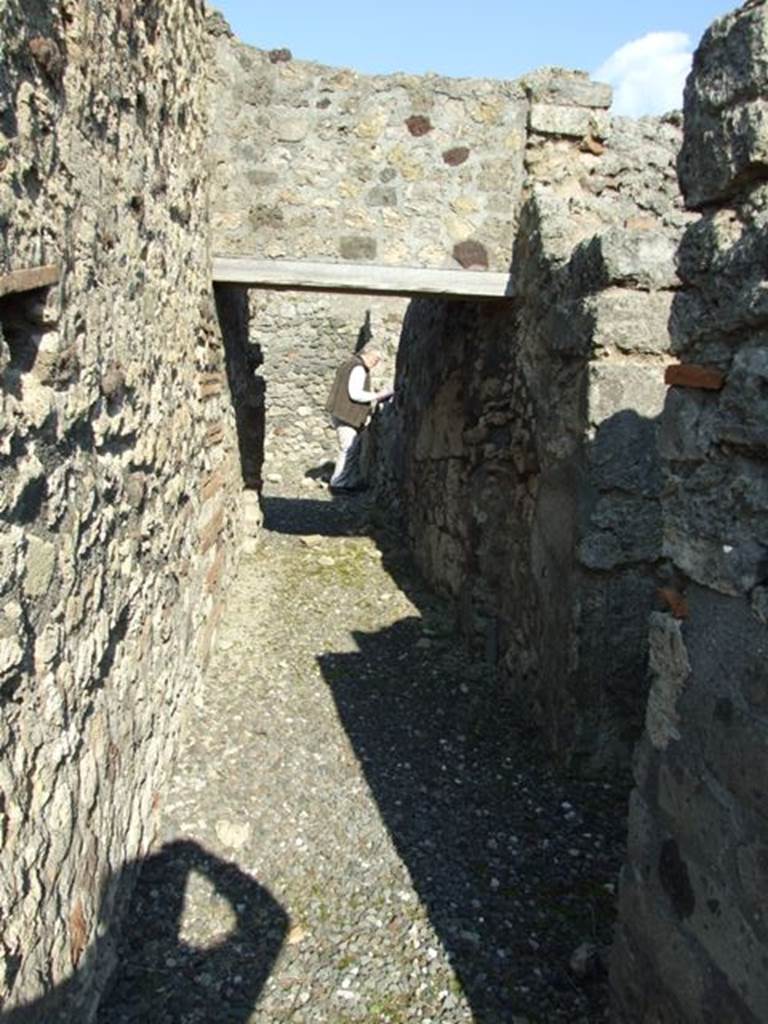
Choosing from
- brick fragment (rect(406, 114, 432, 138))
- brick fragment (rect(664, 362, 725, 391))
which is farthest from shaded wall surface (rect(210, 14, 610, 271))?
brick fragment (rect(664, 362, 725, 391))

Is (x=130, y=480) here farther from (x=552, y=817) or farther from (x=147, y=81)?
(x=552, y=817)

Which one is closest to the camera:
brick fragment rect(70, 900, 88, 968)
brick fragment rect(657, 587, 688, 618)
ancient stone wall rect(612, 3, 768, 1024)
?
ancient stone wall rect(612, 3, 768, 1024)

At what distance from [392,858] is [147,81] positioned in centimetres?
305

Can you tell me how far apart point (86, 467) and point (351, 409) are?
663cm

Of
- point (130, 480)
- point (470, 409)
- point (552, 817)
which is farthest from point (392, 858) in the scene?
point (470, 409)

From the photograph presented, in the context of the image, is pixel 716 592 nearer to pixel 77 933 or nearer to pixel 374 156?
pixel 77 933

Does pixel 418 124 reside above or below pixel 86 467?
above

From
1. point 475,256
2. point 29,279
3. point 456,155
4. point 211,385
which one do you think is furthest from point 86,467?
point 456,155

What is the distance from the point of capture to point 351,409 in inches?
350

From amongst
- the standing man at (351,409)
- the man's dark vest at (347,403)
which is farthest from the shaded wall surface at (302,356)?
the man's dark vest at (347,403)

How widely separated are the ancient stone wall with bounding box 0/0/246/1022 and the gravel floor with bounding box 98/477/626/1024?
247 mm

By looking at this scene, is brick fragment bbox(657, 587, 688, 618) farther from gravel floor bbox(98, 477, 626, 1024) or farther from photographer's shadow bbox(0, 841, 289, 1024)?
photographer's shadow bbox(0, 841, 289, 1024)

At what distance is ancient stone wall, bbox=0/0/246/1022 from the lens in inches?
71.9

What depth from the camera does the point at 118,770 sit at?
8.74 ft
